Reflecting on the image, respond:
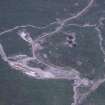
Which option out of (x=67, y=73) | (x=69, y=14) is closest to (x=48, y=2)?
(x=69, y=14)

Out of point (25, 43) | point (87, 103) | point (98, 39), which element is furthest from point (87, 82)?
point (25, 43)

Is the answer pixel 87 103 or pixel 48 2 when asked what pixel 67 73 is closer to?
pixel 87 103

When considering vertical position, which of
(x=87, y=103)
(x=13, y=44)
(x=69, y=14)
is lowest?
(x=87, y=103)

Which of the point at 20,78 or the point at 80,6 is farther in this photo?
the point at 80,6

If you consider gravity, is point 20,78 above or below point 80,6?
below

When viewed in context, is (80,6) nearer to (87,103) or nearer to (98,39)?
(98,39)

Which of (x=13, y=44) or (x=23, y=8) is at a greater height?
(x=23, y=8)
